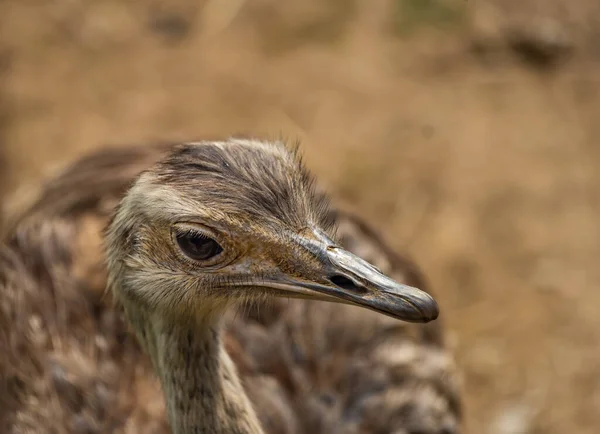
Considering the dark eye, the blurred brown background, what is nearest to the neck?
the dark eye

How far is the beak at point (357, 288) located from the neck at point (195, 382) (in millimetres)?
287

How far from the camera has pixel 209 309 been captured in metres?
2.34

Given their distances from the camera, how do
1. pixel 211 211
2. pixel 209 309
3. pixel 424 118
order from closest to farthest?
pixel 211 211 < pixel 209 309 < pixel 424 118

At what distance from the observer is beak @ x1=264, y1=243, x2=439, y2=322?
2.03m

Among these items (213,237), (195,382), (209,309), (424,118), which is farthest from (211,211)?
(424,118)

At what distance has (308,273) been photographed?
2.14 m

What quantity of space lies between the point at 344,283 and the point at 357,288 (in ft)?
0.11

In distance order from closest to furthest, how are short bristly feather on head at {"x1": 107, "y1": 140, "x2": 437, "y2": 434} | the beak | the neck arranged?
the beak < short bristly feather on head at {"x1": 107, "y1": 140, "x2": 437, "y2": 434} < the neck

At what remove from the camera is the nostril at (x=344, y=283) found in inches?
81.9

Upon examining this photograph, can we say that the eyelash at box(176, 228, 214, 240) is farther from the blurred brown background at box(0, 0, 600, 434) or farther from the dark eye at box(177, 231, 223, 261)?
the blurred brown background at box(0, 0, 600, 434)

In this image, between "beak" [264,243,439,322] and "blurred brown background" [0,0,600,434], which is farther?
"blurred brown background" [0,0,600,434]

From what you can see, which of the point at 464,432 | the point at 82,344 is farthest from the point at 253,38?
the point at 82,344

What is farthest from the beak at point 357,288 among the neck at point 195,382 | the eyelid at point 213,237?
the neck at point 195,382

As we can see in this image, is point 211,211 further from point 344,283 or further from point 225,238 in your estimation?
point 344,283
